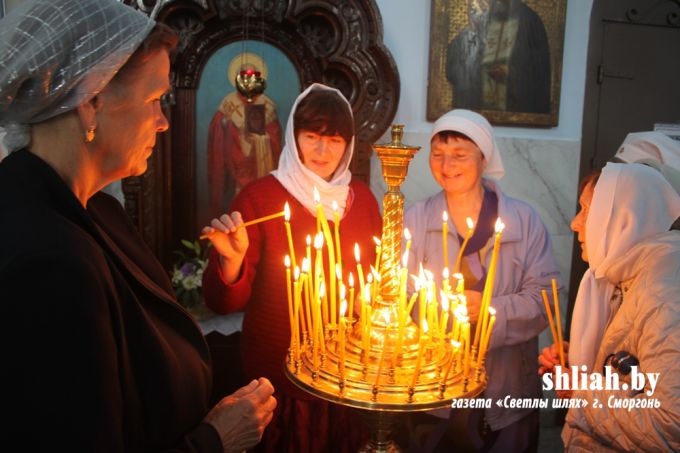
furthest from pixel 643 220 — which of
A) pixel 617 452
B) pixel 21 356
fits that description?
pixel 21 356

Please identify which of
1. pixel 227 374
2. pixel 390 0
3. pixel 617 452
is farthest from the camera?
pixel 390 0

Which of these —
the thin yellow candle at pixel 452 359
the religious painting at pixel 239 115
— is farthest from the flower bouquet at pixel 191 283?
the thin yellow candle at pixel 452 359

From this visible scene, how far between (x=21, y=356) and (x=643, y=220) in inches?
65.1

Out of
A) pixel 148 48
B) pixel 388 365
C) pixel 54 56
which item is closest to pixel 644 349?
pixel 388 365

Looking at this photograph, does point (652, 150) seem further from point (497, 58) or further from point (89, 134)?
point (89, 134)

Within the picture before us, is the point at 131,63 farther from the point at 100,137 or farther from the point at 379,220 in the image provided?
the point at 379,220

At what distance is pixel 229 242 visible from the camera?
1.82 m

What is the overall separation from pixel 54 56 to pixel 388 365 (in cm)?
95

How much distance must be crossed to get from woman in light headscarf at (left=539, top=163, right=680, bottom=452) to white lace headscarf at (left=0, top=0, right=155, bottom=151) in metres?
1.42

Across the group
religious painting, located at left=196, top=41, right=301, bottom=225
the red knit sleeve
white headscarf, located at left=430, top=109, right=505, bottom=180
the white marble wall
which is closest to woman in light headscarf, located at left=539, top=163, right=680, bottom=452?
white headscarf, located at left=430, top=109, right=505, bottom=180

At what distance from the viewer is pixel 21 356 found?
0.82m

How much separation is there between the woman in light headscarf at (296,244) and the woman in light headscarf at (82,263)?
2.92 ft

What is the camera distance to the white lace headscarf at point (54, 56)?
2.97 ft

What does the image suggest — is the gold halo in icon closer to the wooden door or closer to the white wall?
the white wall
